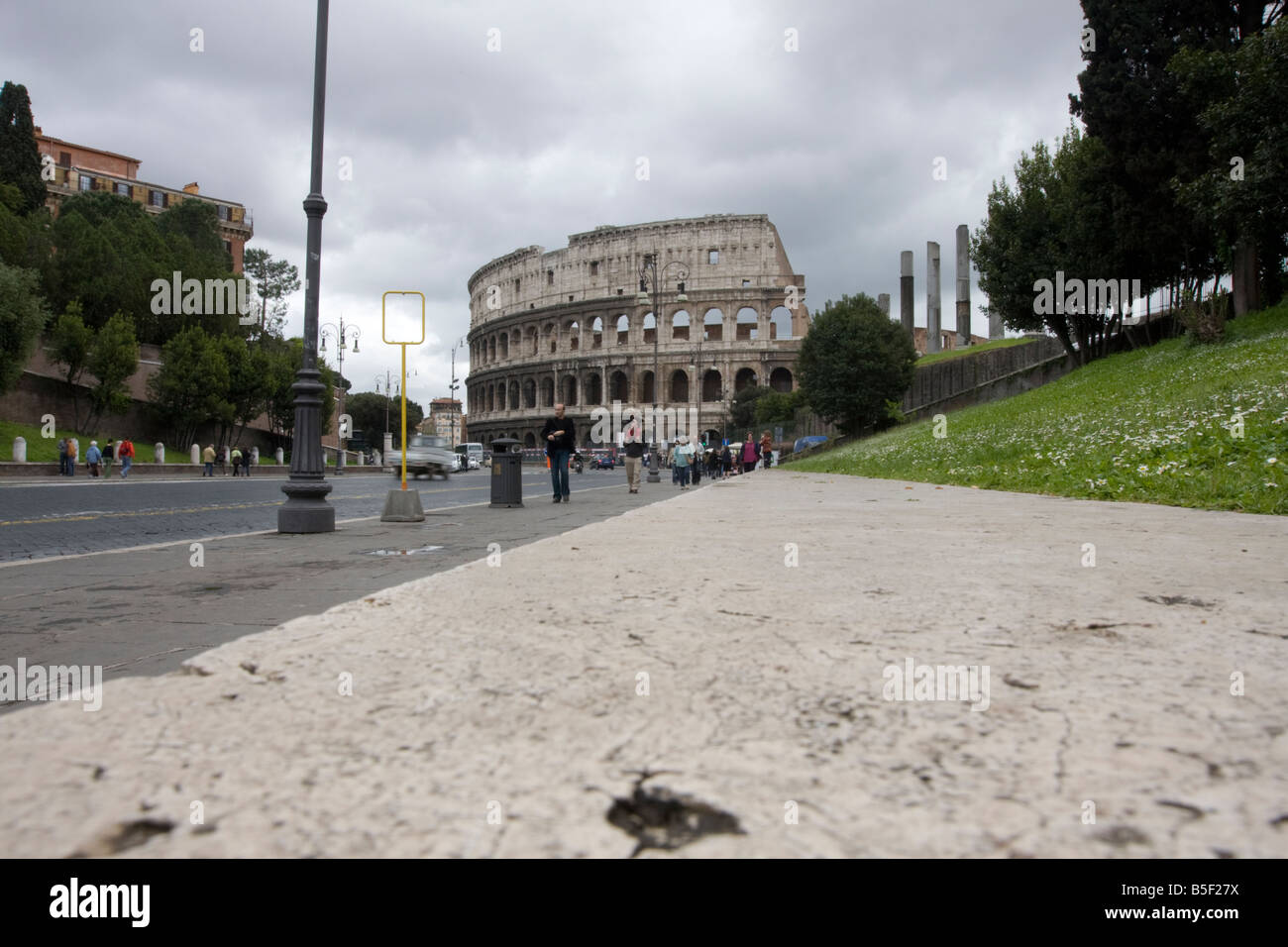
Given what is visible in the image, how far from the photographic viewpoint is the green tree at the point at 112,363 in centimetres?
3519

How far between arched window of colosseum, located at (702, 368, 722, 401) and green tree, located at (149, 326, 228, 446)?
134 ft

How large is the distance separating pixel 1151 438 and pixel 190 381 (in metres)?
40.8

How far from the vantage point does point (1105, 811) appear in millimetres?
888

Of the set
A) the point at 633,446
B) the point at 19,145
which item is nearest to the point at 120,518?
the point at 633,446

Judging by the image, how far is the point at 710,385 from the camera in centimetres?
7275

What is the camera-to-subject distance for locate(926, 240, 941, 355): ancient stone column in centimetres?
5947

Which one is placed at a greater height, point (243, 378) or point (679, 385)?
point (679, 385)

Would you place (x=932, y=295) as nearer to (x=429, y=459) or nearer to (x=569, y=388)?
(x=569, y=388)

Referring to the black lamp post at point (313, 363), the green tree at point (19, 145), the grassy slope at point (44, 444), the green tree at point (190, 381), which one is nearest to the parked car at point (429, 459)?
the grassy slope at point (44, 444)

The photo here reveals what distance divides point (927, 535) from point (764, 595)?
2426 mm

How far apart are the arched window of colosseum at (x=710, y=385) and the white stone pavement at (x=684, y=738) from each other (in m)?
70.4
